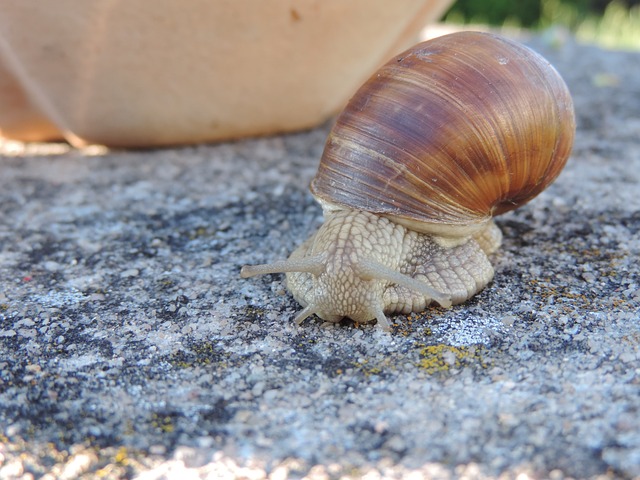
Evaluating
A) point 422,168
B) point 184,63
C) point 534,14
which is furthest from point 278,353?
point 534,14

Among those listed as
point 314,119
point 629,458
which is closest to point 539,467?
point 629,458

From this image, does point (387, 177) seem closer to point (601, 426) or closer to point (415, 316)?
point (415, 316)

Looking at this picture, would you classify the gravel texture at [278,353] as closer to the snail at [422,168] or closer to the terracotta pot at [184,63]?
the snail at [422,168]

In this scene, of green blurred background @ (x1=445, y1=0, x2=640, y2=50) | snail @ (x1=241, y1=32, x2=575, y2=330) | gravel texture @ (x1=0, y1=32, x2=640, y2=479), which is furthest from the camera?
green blurred background @ (x1=445, y1=0, x2=640, y2=50)

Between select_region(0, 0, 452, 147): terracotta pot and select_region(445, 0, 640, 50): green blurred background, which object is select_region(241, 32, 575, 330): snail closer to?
select_region(0, 0, 452, 147): terracotta pot

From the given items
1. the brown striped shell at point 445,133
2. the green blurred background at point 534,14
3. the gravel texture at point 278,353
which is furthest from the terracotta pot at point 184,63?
the green blurred background at point 534,14

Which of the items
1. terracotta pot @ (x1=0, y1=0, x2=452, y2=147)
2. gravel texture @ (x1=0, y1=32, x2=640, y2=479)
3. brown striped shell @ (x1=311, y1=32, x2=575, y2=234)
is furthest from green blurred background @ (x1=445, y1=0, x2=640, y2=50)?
brown striped shell @ (x1=311, y1=32, x2=575, y2=234)

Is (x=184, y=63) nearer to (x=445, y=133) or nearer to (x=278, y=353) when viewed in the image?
(x=445, y=133)
